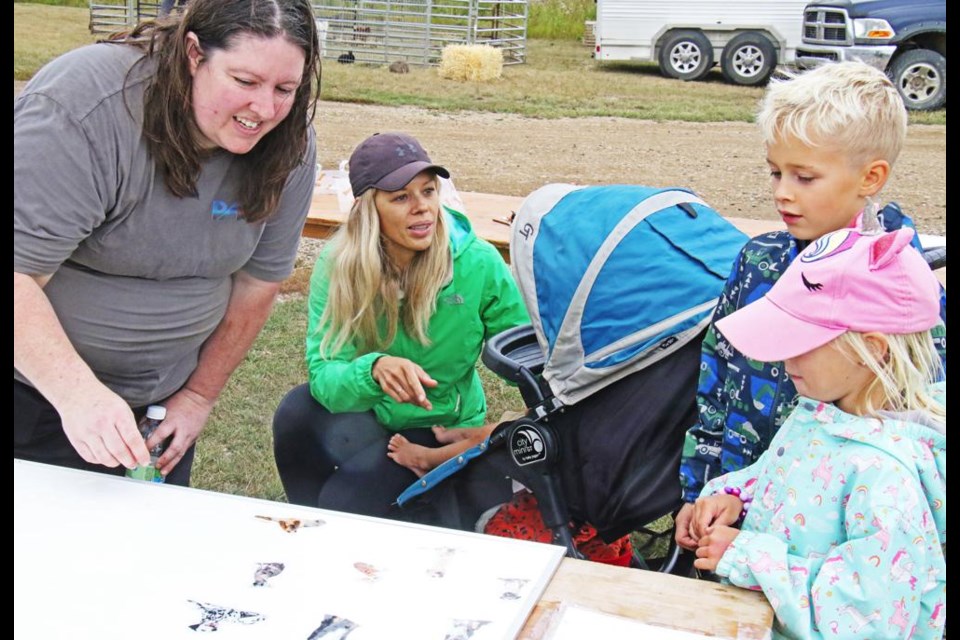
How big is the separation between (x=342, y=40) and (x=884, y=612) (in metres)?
8.30

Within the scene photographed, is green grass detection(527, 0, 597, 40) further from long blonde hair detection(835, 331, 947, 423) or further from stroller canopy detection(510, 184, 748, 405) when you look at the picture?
long blonde hair detection(835, 331, 947, 423)

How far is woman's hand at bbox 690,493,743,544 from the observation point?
64.7 inches

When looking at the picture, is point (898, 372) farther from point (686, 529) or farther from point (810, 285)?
point (686, 529)

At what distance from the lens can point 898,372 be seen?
4.69ft

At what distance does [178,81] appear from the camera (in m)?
1.73

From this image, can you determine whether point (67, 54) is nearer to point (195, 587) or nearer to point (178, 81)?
point (178, 81)

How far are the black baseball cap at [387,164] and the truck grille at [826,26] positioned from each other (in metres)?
4.82

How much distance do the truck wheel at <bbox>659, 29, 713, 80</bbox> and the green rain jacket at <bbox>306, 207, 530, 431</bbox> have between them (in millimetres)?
5730

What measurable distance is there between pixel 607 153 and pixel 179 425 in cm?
676

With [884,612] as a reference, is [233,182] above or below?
above

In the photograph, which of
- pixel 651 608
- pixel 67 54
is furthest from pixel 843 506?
pixel 67 54

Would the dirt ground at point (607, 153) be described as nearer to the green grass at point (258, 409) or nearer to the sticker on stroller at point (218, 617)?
the green grass at point (258, 409)

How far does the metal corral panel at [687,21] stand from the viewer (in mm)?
6961

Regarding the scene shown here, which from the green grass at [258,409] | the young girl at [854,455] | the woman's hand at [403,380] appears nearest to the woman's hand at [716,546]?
the young girl at [854,455]
